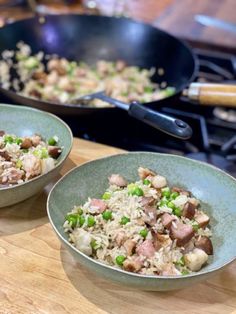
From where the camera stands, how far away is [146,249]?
101cm

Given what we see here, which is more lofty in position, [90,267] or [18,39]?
[18,39]

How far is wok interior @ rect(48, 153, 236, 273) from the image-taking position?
3.60 ft

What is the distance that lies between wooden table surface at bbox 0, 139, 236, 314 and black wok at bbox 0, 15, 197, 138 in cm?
104

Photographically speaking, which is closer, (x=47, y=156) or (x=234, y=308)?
(x=234, y=308)

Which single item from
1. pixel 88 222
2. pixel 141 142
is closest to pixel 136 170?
pixel 88 222

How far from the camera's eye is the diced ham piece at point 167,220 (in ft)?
3.53

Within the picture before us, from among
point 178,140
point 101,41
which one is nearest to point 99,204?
point 178,140

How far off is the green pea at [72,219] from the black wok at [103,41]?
989mm

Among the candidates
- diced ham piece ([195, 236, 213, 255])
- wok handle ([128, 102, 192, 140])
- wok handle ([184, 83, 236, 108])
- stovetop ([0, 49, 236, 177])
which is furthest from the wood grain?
diced ham piece ([195, 236, 213, 255])

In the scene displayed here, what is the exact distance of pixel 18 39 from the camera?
201cm

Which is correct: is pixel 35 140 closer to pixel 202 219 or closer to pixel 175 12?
pixel 202 219

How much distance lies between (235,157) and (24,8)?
1751mm

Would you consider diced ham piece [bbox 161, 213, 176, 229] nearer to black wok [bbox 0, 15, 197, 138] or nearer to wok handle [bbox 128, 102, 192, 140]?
wok handle [bbox 128, 102, 192, 140]

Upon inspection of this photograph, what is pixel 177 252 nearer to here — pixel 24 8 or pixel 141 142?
pixel 141 142
